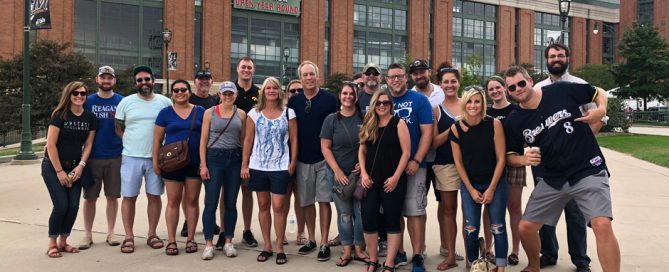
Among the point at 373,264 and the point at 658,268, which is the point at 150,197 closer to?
the point at 373,264

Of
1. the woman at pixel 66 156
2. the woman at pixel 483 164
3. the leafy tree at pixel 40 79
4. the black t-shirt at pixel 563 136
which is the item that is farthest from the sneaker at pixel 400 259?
the leafy tree at pixel 40 79

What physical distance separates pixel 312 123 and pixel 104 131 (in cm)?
251

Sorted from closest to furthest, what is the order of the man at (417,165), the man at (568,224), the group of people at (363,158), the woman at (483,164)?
the group of people at (363,158)
the woman at (483,164)
the man at (568,224)
the man at (417,165)

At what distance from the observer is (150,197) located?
601 centimetres

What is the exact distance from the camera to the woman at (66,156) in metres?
5.62

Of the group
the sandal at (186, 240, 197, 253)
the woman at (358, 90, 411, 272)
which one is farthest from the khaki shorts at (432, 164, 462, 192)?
the sandal at (186, 240, 197, 253)

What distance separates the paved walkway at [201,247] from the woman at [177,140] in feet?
1.48

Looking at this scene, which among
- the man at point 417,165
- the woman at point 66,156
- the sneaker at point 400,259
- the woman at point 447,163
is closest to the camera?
the man at point 417,165

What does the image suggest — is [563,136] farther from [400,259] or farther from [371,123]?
[400,259]

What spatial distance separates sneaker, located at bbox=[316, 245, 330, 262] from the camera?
5504mm

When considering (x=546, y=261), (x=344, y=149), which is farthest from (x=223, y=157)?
(x=546, y=261)

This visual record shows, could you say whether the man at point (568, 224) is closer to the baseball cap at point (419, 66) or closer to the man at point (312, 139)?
the baseball cap at point (419, 66)

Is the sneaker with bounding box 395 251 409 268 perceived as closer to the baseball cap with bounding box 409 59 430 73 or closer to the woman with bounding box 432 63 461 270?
the woman with bounding box 432 63 461 270

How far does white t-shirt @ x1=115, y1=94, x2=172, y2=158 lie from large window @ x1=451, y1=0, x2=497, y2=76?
222 feet
